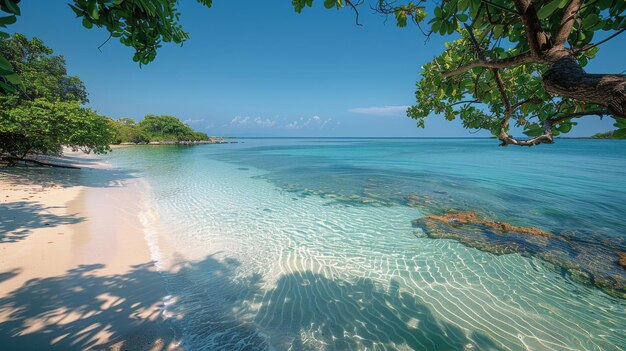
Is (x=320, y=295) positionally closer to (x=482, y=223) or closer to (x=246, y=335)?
(x=246, y=335)

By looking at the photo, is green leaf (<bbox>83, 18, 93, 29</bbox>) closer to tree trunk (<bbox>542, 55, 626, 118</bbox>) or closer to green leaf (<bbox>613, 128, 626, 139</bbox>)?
tree trunk (<bbox>542, 55, 626, 118</bbox>)

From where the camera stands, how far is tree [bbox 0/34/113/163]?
11047 millimetres

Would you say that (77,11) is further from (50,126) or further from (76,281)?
(50,126)

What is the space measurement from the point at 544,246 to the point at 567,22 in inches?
335

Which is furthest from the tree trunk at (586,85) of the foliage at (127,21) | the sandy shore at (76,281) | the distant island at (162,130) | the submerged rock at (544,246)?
the distant island at (162,130)

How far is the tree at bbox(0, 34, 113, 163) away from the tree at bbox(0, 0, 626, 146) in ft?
35.2

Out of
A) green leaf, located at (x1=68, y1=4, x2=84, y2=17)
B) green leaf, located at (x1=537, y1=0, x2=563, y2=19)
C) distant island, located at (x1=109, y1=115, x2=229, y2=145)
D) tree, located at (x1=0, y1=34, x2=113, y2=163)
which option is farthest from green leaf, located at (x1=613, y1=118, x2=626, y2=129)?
distant island, located at (x1=109, y1=115, x2=229, y2=145)

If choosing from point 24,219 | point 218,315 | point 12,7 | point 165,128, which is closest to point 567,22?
point 12,7

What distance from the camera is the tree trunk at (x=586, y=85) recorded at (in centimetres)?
122

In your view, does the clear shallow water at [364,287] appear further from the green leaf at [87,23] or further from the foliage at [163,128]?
the foliage at [163,128]

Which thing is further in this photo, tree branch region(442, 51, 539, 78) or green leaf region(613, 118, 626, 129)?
tree branch region(442, 51, 539, 78)

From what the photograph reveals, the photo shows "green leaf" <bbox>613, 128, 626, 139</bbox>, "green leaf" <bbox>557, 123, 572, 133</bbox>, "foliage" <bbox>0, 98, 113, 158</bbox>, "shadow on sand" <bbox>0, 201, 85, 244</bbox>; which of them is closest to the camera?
"green leaf" <bbox>613, 128, 626, 139</bbox>

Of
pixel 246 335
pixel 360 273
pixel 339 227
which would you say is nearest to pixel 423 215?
pixel 339 227

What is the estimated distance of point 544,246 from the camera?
7.16 m
